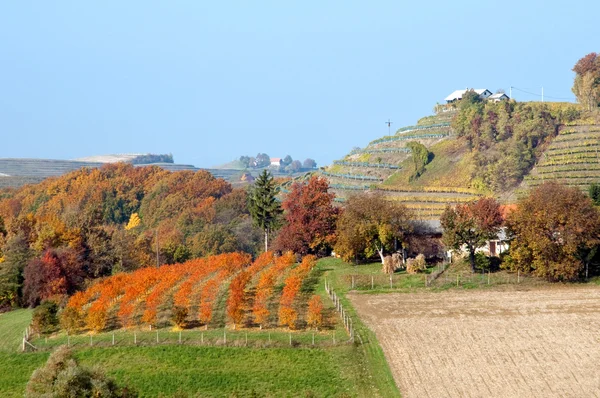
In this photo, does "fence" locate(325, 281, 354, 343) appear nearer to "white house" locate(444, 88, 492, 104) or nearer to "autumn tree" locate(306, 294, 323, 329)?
"autumn tree" locate(306, 294, 323, 329)

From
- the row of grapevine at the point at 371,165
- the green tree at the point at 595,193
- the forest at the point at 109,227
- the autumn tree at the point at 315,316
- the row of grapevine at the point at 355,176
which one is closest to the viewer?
the autumn tree at the point at 315,316

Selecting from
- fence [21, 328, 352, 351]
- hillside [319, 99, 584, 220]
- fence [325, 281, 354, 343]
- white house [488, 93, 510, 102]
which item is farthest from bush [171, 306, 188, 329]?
white house [488, 93, 510, 102]

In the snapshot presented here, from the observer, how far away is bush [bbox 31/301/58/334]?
142 ft

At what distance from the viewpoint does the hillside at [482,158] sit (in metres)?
73.2

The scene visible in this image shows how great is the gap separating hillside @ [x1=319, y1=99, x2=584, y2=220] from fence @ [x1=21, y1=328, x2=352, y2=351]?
31464 millimetres

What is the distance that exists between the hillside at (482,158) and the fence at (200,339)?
3146cm

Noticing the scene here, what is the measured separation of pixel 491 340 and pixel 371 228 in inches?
716

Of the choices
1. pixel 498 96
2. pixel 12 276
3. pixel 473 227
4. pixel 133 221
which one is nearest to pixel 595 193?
pixel 473 227

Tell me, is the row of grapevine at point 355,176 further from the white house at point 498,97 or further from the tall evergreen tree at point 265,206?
the tall evergreen tree at point 265,206

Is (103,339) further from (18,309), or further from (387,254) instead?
(387,254)

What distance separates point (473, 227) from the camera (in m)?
50.2

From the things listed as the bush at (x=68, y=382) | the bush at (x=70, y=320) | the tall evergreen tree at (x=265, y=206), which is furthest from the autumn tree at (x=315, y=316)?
the tall evergreen tree at (x=265, y=206)

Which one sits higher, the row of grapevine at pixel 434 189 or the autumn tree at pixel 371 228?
the row of grapevine at pixel 434 189

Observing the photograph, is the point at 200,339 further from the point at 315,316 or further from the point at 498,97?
the point at 498,97
